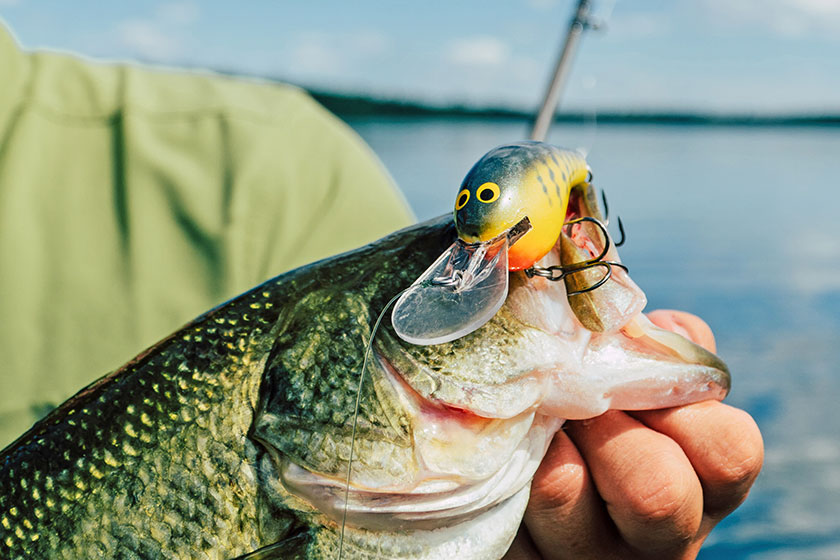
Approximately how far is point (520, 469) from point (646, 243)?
44.5 feet

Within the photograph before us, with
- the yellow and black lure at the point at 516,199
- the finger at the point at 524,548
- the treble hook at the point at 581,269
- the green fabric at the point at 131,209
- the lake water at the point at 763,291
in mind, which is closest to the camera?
the yellow and black lure at the point at 516,199

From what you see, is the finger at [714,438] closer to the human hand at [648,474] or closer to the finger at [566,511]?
the human hand at [648,474]

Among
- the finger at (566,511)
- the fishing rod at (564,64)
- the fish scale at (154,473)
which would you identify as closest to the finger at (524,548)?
the finger at (566,511)

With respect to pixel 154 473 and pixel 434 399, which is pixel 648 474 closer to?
pixel 434 399

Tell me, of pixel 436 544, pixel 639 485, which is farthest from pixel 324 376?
pixel 639 485

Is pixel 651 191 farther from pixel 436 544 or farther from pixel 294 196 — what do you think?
pixel 436 544

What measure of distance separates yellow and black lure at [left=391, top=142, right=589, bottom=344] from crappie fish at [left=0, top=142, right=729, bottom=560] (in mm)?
119

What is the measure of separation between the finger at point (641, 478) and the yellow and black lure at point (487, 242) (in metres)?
0.54

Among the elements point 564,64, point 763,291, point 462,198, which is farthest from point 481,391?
point 763,291

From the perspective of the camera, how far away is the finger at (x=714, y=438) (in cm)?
162

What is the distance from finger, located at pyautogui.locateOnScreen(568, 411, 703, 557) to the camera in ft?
5.25

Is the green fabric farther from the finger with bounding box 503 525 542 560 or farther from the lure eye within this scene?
the lure eye

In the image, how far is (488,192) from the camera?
1257 millimetres

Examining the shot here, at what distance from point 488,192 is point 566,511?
32.4 inches
